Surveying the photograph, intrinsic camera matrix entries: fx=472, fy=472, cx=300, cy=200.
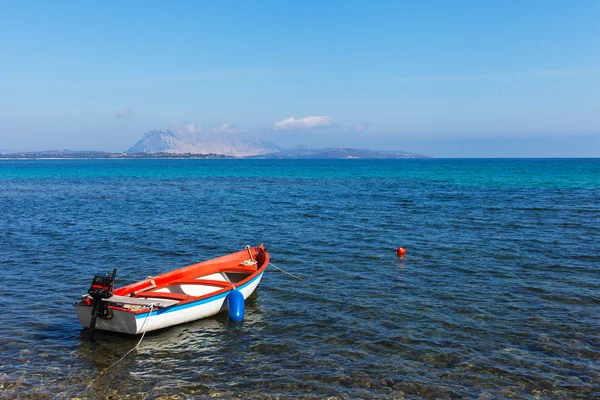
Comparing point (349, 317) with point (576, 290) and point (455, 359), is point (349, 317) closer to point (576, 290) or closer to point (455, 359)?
point (455, 359)

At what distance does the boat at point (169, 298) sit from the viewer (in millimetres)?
12563

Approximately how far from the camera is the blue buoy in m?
14.2

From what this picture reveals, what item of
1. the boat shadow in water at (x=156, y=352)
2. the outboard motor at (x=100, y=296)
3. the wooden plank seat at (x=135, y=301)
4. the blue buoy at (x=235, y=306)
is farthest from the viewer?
the blue buoy at (x=235, y=306)

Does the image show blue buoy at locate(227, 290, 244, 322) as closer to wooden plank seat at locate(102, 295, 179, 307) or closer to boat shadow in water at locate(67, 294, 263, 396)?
boat shadow in water at locate(67, 294, 263, 396)

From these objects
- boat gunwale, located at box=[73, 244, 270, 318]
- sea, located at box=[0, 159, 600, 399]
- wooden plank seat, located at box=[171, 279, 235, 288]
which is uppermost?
boat gunwale, located at box=[73, 244, 270, 318]

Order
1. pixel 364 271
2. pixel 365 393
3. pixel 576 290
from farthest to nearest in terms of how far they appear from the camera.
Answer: pixel 364 271, pixel 576 290, pixel 365 393

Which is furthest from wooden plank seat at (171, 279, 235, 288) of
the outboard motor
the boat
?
the outboard motor

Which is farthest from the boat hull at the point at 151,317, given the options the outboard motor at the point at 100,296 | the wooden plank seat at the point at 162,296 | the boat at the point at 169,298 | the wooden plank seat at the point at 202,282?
the wooden plank seat at the point at 202,282

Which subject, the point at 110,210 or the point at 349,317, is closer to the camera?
the point at 349,317

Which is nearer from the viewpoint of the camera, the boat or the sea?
the sea

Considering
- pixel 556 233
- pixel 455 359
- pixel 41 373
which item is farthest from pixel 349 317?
pixel 556 233

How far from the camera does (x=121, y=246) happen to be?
2452cm

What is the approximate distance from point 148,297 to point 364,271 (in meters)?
8.99

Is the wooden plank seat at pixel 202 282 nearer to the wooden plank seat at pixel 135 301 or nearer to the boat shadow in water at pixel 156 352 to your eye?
the boat shadow in water at pixel 156 352
